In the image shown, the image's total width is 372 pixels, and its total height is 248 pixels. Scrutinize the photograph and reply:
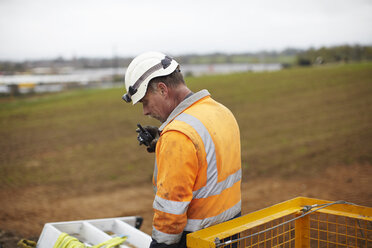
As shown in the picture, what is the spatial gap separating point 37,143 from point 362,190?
10.9m

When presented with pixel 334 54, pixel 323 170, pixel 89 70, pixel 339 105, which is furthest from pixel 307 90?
pixel 89 70

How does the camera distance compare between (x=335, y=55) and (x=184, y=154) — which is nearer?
(x=184, y=154)

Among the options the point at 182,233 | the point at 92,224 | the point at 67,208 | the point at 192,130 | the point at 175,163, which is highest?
the point at 192,130

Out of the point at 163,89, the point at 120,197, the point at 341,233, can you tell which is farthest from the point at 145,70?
the point at 120,197

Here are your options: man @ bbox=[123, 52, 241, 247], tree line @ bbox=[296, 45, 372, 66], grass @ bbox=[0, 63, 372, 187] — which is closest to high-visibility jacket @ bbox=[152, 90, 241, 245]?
man @ bbox=[123, 52, 241, 247]

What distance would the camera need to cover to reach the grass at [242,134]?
9.67 meters

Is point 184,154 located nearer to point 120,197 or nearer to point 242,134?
point 120,197

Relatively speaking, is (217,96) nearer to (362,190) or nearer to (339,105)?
(339,105)

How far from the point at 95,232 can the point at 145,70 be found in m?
2.08

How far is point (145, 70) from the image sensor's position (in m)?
2.41

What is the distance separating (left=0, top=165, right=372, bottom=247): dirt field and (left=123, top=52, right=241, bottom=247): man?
3952mm

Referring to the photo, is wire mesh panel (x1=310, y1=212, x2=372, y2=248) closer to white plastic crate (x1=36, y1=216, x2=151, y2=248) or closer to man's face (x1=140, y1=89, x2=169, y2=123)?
man's face (x1=140, y1=89, x2=169, y2=123)

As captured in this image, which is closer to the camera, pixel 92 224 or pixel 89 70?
pixel 92 224

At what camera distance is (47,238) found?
11.7ft
